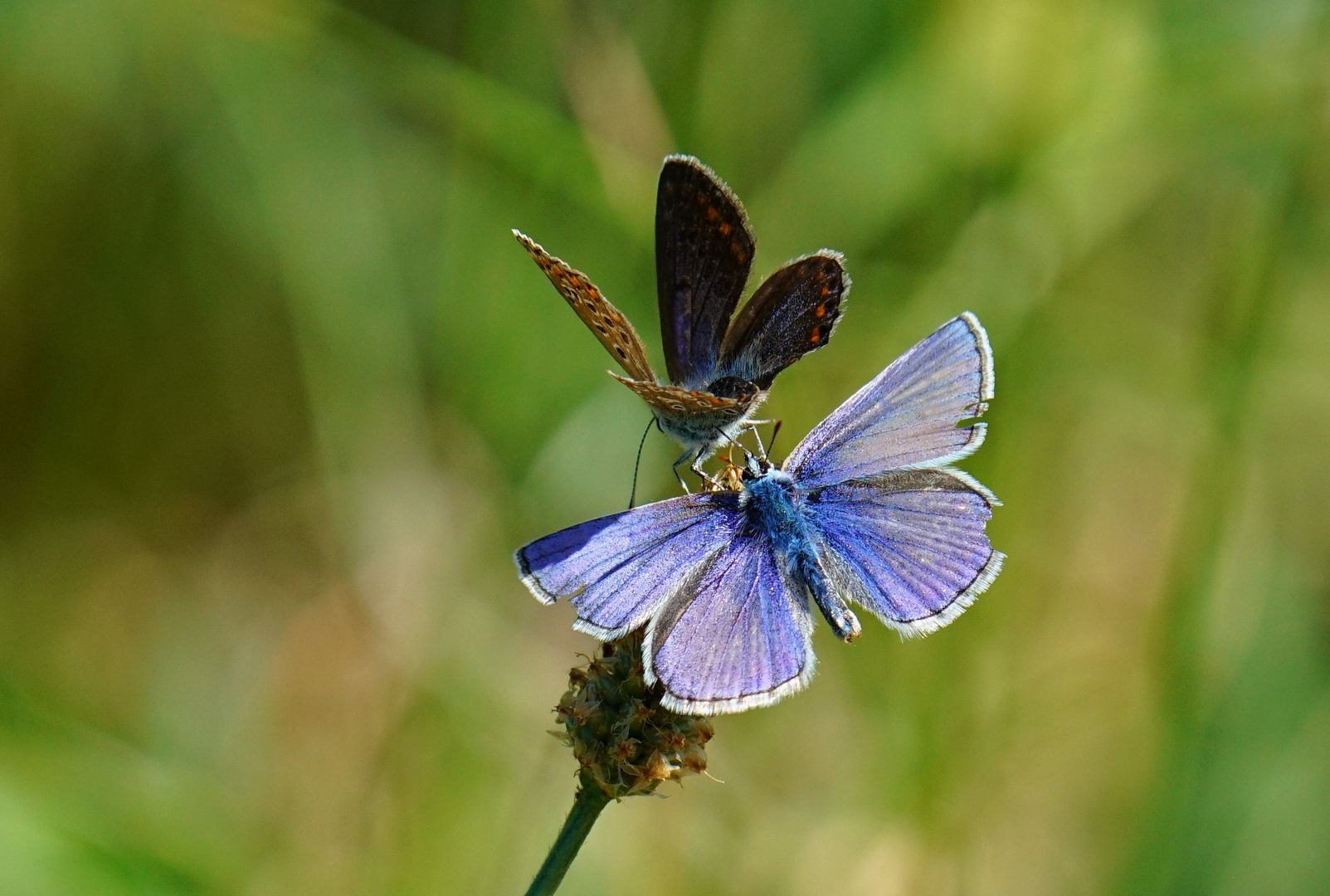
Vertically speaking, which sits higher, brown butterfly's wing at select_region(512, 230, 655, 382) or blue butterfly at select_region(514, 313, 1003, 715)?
A: brown butterfly's wing at select_region(512, 230, 655, 382)

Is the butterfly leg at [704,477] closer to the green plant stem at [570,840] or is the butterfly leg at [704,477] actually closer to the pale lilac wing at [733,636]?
the pale lilac wing at [733,636]

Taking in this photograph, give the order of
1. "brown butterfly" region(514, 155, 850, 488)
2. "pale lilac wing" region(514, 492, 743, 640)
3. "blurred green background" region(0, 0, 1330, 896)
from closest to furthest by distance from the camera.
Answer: "pale lilac wing" region(514, 492, 743, 640) → "brown butterfly" region(514, 155, 850, 488) → "blurred green background" region(0, 0, 1330, 896)

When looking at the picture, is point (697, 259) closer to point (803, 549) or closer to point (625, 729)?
point (803, 549)

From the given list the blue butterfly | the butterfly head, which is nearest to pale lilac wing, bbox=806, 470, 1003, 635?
the blue butterfly

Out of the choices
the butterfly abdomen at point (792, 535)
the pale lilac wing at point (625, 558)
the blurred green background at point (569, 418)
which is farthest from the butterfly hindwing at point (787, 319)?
the blurred green background at point (569, 418)

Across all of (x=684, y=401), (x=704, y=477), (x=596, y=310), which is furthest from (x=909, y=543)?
(x=596, y=310)

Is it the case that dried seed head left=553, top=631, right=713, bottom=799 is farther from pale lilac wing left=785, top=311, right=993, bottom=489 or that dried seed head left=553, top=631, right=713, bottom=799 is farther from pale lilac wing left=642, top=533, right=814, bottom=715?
pale lilac wing left=785, top=311, right=993, bottom=489
